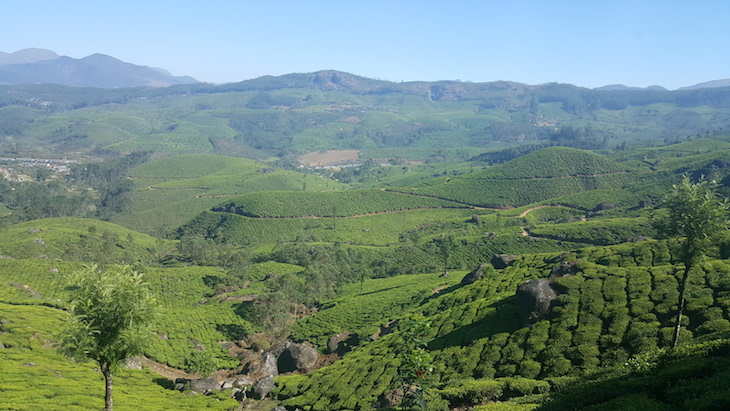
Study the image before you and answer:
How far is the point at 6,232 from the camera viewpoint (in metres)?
162

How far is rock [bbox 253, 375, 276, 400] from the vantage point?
186 ft

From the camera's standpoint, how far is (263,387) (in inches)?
2251

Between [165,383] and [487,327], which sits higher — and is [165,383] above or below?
below

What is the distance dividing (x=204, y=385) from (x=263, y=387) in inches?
357

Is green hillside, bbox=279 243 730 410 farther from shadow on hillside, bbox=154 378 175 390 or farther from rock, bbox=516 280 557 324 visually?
shadow on hillside, bbox=154 378 175 390

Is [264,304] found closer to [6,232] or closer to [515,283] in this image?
[515,283]

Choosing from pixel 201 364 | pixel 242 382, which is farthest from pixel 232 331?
pixel 242 382

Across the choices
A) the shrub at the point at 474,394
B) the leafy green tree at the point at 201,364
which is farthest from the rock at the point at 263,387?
the shrub at the point at 474,394

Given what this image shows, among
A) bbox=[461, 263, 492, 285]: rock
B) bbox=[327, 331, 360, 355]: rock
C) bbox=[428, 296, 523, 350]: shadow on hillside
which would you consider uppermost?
bbox=[428, 296, 523, 350]: shadow on hillside

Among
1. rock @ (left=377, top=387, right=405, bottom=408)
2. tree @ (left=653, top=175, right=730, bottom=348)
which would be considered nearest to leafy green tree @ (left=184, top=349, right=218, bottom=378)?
rock @ (left=377, top=387, right=405, bottom=408)

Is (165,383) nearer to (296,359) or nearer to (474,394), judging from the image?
(296,359)

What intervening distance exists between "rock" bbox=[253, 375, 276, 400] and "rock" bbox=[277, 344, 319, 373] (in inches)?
551

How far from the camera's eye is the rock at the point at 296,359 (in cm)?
7238

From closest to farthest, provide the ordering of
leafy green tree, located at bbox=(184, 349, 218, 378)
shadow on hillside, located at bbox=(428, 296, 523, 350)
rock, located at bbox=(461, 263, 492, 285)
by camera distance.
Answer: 1. shadow on hillside, located at bbox=(428, 296, 523, 350)
2. leafy green tree, located at bbox=(184, 349, 218, 378)
3. rock, located at bbox=(461, 263, 492, 285)
